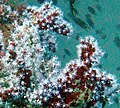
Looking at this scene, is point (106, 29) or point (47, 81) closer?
point (47, 81)

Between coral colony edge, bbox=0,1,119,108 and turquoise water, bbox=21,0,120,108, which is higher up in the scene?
turquoise water, bbox=21,0,120,108

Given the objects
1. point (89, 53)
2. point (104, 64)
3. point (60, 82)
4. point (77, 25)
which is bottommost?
point (60, 82)

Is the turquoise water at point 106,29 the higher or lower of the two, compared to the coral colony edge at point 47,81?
higher

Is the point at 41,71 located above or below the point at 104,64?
below

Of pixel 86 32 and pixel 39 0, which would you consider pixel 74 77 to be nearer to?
pixel 39 0

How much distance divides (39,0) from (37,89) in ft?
10.0

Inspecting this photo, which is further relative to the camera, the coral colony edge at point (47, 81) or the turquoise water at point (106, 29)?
the turquoise water at point (106, 29)

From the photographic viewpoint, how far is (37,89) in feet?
8.96

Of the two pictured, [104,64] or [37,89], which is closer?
[37,89]

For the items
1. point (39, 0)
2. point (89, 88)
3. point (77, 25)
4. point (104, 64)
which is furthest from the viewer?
point (104, 64)

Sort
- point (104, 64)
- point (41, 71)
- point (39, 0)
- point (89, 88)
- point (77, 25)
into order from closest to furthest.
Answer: point (89, 88) → point (41, 71) → point (39, 0) → point (77, 25) → point (104, 64)

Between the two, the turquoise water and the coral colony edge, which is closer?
the coral colony edge

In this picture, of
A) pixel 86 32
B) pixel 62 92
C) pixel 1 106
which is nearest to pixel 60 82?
pixel 62 92

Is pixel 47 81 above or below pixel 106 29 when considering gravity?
below
